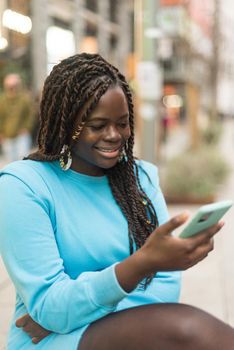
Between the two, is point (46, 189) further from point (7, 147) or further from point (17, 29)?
point (17, 29)

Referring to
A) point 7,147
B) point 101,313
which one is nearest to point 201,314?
point 101,313

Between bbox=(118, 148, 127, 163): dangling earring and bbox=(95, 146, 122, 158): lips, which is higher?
bbox=(95, 146, 122, 158): lips

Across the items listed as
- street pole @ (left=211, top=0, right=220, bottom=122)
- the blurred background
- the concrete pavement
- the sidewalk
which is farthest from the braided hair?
street pole @ (left=211, top=0, right=220, bottom=122)

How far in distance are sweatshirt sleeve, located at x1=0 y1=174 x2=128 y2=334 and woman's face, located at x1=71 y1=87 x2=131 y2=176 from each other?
0.93ft

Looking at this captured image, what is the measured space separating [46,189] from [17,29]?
11.6 meters

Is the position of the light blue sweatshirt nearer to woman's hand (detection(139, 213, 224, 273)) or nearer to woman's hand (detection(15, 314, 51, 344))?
woman's hand (detection(15, 314, 51, 344))

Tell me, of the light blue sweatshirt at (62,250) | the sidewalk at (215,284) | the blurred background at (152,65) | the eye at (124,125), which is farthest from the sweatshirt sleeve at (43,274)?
the sidewalk at (215,284)

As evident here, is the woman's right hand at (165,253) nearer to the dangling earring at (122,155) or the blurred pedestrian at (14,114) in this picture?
the dangling earring at (122,155)

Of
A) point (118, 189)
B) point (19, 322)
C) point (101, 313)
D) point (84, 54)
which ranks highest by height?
point (84, 54)

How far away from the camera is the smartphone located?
1475mm

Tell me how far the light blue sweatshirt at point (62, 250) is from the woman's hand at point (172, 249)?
5.5 inches

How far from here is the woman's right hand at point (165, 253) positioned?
1.52 metres

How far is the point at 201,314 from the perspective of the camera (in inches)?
70.4

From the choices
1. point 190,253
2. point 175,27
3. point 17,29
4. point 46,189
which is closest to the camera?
point 190,253
